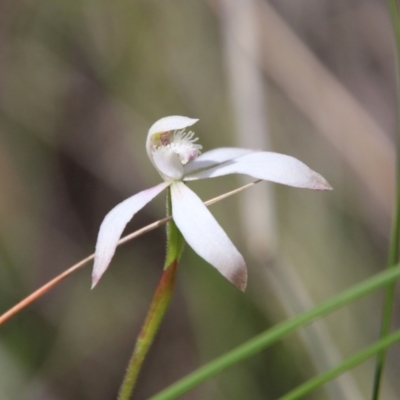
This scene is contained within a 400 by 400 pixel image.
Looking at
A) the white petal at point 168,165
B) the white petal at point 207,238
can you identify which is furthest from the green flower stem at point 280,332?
the white petal at point 168,165

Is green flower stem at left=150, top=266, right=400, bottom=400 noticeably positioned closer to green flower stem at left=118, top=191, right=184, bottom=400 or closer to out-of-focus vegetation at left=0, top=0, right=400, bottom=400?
green flower stem at left=118, top=191, right=184, bottom=400

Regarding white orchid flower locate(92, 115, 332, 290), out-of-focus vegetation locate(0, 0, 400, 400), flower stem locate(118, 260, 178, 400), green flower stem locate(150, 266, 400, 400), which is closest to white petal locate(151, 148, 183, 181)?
white orchid flower locate(92, 115, 332, 290)

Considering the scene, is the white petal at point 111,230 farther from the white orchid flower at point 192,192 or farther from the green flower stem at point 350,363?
the green flower stem at point 350,363

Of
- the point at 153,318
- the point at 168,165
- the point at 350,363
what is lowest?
the point at 350,363

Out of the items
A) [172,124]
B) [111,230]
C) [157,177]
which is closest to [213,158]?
[172,124]

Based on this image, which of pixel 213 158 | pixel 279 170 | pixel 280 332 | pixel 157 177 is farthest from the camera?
pixel 157 177

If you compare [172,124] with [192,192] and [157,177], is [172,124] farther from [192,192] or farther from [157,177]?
[157,177]
